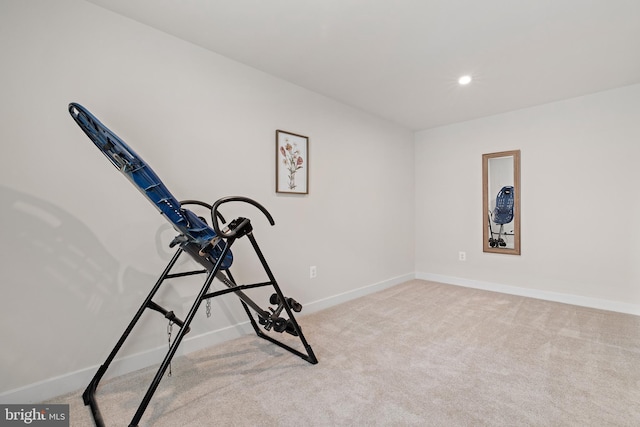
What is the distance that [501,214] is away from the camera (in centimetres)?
371

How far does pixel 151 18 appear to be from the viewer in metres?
1.88

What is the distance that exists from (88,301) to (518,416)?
2.42 m

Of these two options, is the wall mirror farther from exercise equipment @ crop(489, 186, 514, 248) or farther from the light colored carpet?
the light colored carpet

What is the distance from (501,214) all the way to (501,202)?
0.50 feet

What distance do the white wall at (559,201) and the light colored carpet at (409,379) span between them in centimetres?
63

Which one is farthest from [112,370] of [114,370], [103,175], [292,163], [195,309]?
[292,163]

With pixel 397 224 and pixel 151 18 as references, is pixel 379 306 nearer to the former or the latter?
pixel 397 224

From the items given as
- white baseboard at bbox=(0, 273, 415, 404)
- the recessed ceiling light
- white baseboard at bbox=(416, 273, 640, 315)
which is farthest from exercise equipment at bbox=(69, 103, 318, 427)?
white baseboard at bbox=(416, 273, 640, 315)

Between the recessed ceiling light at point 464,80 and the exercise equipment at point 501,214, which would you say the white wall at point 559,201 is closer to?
the exercise equipment at point 501,214

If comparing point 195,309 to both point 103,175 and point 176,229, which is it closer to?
point 176,229

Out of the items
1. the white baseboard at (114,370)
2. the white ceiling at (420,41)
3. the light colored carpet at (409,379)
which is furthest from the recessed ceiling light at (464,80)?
the white baseboard at (114,370)

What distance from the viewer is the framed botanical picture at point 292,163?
106 inches

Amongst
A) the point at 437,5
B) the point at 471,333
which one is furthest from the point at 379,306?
the point at 437,5

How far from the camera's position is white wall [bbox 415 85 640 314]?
2.95 m
